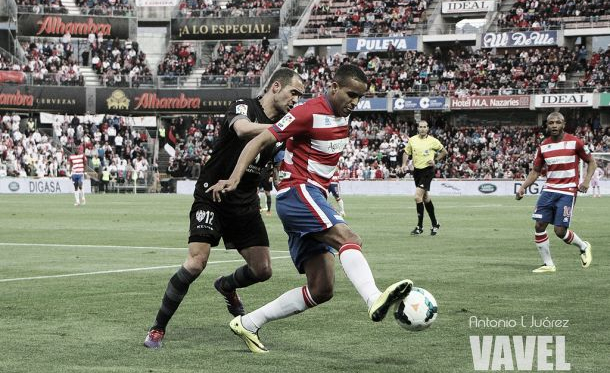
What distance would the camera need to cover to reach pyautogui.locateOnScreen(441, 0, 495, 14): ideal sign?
65.4m

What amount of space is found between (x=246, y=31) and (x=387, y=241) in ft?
176

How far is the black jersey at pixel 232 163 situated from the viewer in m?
8.77

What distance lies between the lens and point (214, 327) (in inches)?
370

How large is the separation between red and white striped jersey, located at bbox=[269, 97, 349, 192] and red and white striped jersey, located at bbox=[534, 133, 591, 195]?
739cm

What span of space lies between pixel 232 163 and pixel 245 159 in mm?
1150

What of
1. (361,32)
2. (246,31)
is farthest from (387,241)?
(246,31)

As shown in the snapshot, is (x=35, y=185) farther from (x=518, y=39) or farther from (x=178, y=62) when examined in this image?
(x=518, y=39)

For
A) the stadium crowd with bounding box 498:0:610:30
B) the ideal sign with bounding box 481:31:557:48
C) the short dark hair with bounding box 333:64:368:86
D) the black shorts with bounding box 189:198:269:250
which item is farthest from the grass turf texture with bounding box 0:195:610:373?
the stadium crowd with bounding box 498:0:610:30

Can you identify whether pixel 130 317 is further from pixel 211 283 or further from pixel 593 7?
pixel 593 7

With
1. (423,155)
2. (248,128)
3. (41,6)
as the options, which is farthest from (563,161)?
(41,6)

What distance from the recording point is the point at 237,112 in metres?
8.57

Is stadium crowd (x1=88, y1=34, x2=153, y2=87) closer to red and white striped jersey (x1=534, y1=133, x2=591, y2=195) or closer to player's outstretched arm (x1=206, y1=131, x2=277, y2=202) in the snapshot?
red and white striped jersey (x1=534, y1=133, x2=591, y2=195)

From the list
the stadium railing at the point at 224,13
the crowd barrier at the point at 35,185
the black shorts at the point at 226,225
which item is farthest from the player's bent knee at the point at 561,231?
the stadium railing at the point at 224,13

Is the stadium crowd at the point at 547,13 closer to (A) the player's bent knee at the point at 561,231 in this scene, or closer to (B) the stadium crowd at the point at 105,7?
(B) the stadium crowd at the point at 105,7
